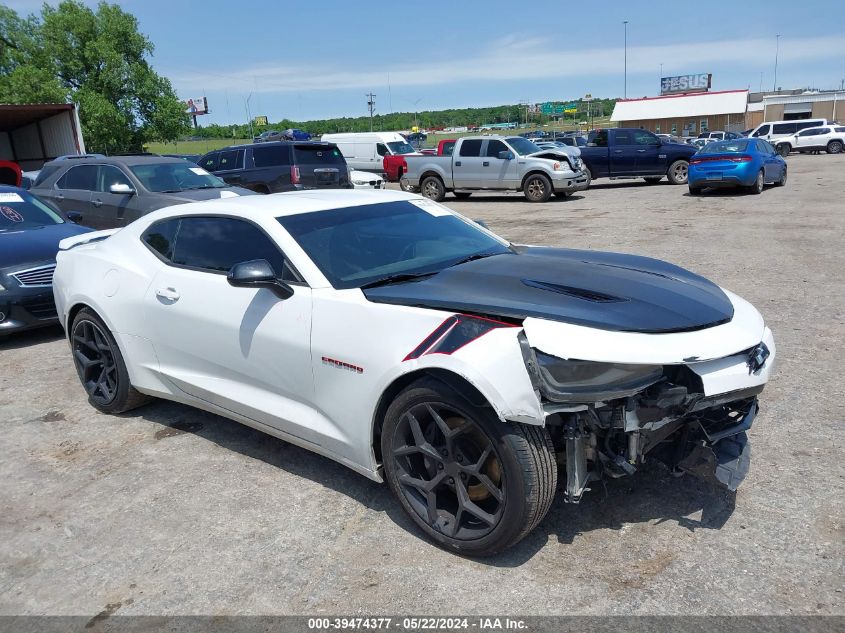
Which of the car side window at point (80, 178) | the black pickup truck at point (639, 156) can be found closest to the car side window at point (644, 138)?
the black pickup truck at point (639, 156)

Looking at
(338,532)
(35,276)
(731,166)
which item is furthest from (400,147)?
(338,532)

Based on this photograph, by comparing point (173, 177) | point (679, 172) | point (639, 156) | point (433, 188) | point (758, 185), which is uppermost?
point (173, 177)

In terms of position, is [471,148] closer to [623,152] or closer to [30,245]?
[623,152]

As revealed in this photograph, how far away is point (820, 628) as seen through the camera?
2434 mm

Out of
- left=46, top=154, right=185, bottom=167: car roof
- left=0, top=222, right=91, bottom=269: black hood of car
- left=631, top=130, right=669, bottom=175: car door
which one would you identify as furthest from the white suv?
left=0, top=222, right=91, bottom=269: black hood of car

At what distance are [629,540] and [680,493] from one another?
1.73 ft

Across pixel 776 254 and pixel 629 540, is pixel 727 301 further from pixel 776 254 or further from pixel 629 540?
pixel 776 254

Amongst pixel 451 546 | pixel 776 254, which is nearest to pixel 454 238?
pixel 451 546

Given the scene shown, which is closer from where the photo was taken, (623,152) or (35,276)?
(35,276)

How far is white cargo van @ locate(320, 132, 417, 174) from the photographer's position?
2630 cm

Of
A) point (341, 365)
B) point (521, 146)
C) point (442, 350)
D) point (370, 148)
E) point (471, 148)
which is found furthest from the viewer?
point (370, 148)

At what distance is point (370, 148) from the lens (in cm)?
2647

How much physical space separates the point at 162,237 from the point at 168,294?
52cm

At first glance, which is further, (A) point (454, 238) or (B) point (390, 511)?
(A) point (454, 238)
